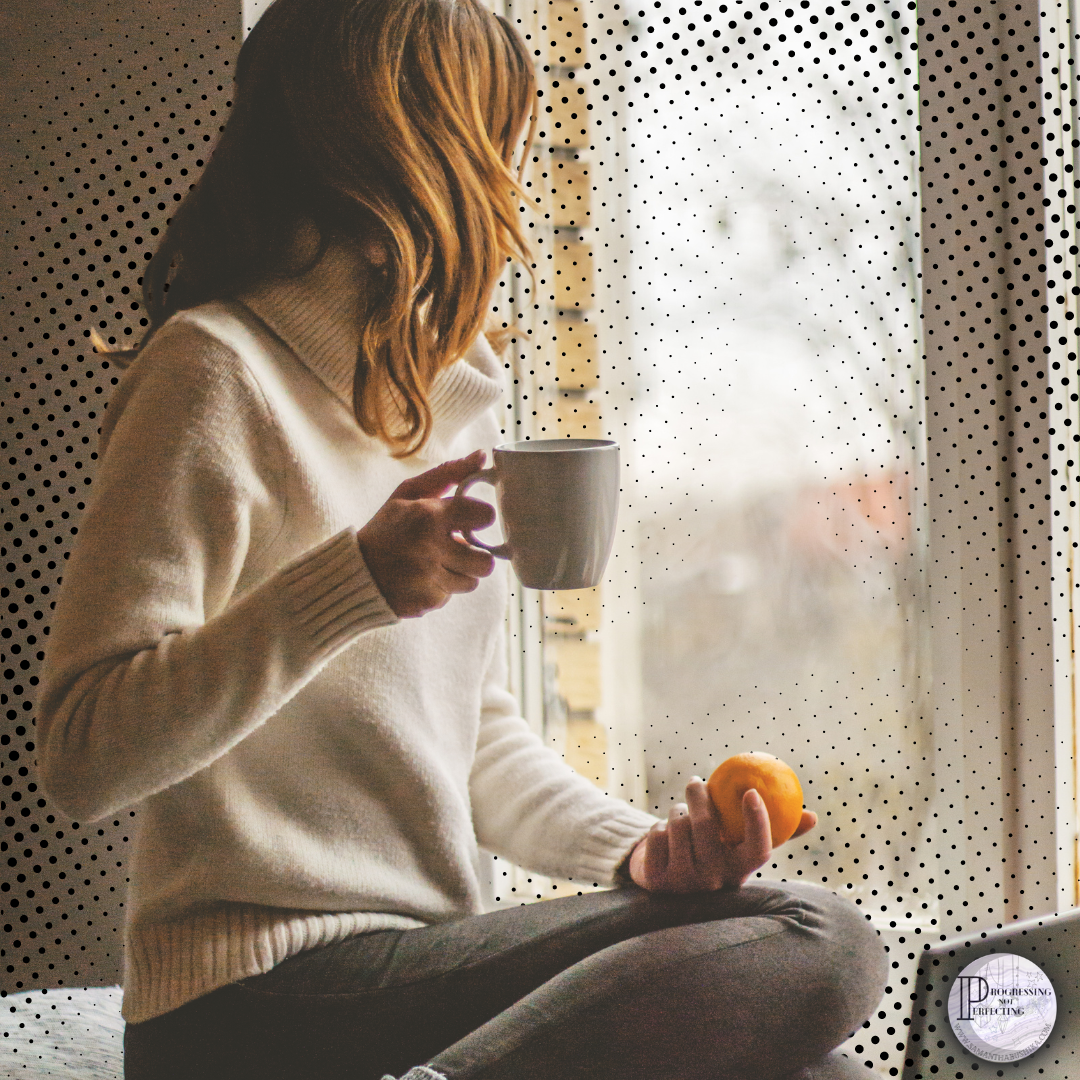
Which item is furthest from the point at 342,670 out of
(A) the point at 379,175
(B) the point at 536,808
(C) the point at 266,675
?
(A) the point at 379,175

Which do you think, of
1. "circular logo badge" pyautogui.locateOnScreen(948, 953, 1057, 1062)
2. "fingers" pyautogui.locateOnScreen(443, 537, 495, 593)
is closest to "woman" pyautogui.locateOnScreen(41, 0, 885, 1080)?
"fingers" pyautogui.locateOnScreen(443, 537, 495, 593)

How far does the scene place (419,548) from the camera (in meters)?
0.59

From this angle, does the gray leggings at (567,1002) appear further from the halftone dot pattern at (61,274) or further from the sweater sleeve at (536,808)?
the halftone dot pattern at (61,274)

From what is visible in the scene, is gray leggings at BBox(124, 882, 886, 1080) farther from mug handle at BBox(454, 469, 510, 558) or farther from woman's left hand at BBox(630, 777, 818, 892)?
mug handle at BBox(454, 469, 510, 558)

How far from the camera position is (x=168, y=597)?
0.59m

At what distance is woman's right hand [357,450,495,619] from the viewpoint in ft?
1.92

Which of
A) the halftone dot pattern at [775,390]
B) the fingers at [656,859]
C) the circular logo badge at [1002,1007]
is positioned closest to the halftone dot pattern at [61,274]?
the halftone dot pattern at [775,390]

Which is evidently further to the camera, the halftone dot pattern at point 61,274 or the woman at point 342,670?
the halftone dot pattern at point 61,274

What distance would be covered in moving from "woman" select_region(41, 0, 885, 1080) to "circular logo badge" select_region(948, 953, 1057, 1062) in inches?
5.1

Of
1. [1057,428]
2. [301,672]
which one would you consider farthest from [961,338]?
[301,672]

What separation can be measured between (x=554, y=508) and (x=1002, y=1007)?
19.9 inches

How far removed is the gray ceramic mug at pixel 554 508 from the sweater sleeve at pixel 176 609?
8cm

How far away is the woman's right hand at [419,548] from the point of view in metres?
0.59

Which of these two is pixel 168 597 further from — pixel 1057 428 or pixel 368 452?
pixel 1057 428
